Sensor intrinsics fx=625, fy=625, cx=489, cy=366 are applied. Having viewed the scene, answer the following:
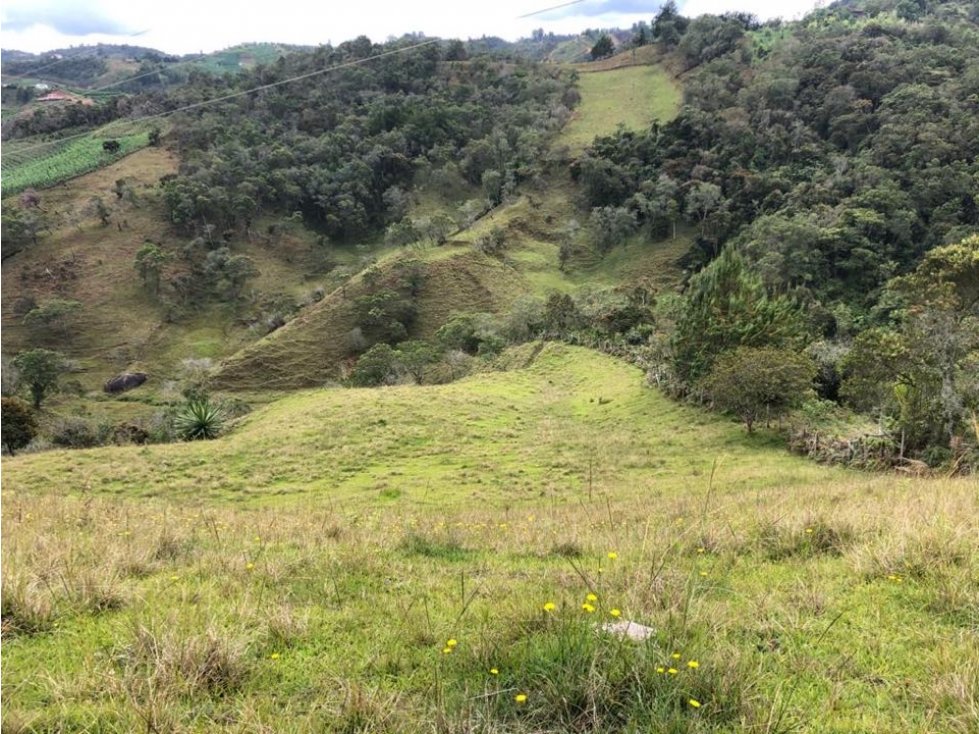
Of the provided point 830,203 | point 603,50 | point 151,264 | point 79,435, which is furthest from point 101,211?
point 603,50

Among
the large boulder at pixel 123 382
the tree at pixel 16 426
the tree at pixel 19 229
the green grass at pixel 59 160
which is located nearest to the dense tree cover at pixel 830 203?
the tree at pixel 16 426

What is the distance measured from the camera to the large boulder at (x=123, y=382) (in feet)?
138

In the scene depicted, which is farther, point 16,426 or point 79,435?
point 79,435

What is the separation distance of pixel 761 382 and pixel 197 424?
69.9ft

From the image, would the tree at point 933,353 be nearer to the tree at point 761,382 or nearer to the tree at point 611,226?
the tree at point 761,382

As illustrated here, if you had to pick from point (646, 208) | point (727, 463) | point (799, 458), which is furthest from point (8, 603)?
point (646, 208)

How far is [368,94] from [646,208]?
1602 inches

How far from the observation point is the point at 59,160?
224ft

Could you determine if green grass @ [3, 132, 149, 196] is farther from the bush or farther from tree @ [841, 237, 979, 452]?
tree @ [841, 237, 979, 452]

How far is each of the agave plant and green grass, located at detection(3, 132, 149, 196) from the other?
162 feet

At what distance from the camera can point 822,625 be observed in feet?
11.1

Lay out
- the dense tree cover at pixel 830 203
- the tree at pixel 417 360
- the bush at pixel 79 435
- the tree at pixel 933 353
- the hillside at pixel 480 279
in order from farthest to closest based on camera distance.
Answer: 1. the hillside at pixel 480 279
2. the tree at pixel 417 360
3. the bush at pixel 79 435
4. the dense tree cover at pixel 830 203
5. the tree at pixel 933 353

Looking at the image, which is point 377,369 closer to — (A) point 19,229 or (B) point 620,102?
(A) point 19,229

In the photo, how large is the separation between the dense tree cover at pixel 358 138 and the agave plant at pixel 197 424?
36.1 m
